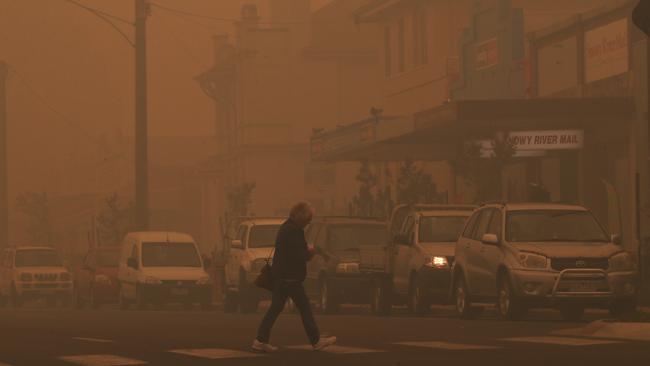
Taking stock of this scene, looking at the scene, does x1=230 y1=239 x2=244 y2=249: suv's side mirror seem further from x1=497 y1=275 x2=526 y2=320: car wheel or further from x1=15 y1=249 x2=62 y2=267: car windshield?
x1=15 y1=249 x2=62 y2=267: car windshield

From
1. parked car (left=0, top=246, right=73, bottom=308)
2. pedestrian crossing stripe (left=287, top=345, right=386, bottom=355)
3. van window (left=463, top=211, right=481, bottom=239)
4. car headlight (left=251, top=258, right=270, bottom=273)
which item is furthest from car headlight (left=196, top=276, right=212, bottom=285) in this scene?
pedestrian crossing stripe (left=287, top=345, right=386, bottom=355)

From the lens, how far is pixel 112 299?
Result: 147 feet

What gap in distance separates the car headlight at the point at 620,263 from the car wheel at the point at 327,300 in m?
8.31

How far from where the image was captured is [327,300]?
105 feet

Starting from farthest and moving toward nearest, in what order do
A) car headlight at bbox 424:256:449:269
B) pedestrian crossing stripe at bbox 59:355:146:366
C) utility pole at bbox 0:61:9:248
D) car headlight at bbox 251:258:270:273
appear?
utility pole at bbox 0:61:9:248 < car headlight at bbox 251:258:270:273 < car headlight at bbox 424:256:449:269 < pedestrian crossing stripe at bbox 59:355:146:366

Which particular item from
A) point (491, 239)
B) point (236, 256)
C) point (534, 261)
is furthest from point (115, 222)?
point (534, 261)

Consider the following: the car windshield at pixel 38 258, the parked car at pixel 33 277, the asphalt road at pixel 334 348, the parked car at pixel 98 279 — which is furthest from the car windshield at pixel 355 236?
the car windshield at pixel 38 258

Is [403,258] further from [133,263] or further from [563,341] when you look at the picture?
[563,341]

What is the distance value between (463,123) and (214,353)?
2603 cm

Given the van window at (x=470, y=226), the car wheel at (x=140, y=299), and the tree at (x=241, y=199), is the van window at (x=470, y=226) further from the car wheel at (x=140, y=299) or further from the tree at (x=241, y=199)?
the tree at (x=241, y=199)

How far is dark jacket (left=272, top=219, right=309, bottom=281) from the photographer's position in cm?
1809

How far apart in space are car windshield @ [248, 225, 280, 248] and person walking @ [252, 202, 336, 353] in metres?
17.6

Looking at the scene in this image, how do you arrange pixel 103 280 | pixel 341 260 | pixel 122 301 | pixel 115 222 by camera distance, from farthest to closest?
pixel 115 222 → pixel 103 280 → pixel 122 301 → pixel 341 260

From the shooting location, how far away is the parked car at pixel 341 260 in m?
31.9
